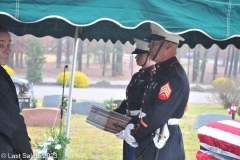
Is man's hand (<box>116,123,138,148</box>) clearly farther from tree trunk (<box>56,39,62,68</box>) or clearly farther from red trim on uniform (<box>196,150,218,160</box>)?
tree trunk (<box>56,39,62,68</box>)

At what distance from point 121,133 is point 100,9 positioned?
4.02ft

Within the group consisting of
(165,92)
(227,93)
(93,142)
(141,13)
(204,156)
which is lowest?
(93,142)

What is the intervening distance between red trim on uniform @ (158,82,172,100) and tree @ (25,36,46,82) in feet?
64.6

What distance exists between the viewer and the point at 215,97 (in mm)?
15609

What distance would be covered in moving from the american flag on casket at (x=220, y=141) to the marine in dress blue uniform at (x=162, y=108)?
0.32 m

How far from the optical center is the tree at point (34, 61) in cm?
2262

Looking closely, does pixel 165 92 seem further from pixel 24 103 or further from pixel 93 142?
pixel 24 103

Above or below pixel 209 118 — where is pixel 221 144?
above

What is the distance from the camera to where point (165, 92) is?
3.17 metres

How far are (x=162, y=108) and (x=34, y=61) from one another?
67.3ft

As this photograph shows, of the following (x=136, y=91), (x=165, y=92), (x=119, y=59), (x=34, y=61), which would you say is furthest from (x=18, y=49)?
(x=165, y=92)

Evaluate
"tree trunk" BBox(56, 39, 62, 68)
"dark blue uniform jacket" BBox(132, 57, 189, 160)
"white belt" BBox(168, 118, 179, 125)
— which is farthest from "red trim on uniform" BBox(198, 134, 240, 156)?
"tree trunk" BBox(56, 39, 62, 68)

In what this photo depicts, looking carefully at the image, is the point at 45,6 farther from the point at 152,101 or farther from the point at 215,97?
the point at 215,97

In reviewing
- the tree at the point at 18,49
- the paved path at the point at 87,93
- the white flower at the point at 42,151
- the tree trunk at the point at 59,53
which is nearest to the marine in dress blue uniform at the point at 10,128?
the white flower at the point at 42,151
